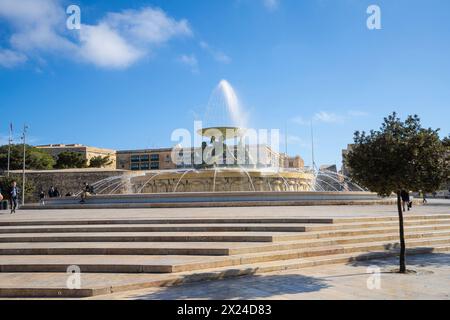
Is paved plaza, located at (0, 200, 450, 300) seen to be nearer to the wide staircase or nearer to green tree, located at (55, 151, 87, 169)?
the wide staircase

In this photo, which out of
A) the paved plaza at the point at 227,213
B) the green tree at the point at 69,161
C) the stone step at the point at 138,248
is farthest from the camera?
the green tree at the point at 69,161

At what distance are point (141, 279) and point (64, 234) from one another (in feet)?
13.3

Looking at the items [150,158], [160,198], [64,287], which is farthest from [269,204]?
[150,158]

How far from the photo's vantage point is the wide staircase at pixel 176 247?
19.8 feet

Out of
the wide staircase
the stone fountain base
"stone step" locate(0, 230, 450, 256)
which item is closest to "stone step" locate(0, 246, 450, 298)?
the wide staircase

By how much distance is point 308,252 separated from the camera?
7.62 m

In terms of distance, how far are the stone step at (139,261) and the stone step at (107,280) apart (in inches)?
6.6

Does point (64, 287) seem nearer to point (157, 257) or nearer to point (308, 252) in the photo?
point (157, 257)

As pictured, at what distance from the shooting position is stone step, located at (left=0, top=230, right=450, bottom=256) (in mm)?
7383

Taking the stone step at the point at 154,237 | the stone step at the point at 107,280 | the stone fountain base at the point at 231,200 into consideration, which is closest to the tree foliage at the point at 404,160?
the stone step at the point at 107,280

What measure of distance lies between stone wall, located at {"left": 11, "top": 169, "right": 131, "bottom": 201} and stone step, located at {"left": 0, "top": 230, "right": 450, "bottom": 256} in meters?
40.2

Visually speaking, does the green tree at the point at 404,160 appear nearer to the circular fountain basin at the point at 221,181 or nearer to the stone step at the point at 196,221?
the stone step at the point at 196,221

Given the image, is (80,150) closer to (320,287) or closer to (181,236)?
(181,236)

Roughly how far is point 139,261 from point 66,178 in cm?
4508
